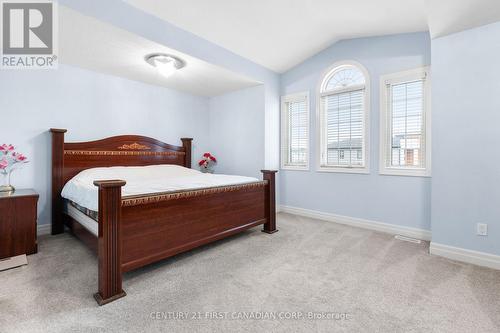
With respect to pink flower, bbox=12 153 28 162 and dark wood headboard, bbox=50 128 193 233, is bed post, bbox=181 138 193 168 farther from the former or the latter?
pink flower, bbox=12 153 28 162

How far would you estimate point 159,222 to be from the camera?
7.02 feet

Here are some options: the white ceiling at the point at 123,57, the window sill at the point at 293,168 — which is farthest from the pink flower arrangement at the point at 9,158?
the window sill at the point at 293,168

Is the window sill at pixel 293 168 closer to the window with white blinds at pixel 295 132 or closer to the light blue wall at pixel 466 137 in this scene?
the window with white blinds at pixel 295 132

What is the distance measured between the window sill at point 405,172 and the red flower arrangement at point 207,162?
2971 millimetres

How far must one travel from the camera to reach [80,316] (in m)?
1.59

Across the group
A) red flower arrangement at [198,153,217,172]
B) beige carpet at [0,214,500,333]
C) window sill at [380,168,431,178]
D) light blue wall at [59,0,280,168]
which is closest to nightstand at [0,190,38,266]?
beige carpet at [0,214,500,333]

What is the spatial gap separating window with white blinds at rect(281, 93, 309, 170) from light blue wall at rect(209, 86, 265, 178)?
51 cm

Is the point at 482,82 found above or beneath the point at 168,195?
above

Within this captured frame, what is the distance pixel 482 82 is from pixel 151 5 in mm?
3393

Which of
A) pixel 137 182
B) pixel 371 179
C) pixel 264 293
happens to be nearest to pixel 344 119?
pixel 371 179

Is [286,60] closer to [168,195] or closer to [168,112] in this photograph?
[168,112]

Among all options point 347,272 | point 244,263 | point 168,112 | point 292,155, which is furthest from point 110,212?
point 292,155

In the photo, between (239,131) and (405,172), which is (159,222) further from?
(405,172)

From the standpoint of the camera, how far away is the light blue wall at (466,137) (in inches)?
91.0
